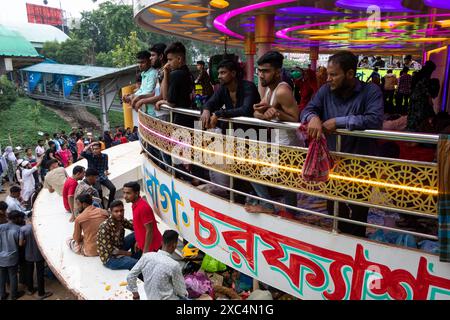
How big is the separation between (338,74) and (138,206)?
293cm

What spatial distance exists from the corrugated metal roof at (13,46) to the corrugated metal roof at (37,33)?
762 centimetres

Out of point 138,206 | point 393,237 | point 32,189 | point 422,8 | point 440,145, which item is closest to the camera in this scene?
point 440,145

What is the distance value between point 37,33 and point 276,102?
147 ft

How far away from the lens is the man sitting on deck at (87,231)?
556 centimetres

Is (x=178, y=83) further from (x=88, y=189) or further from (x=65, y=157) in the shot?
(x=65, y=157)

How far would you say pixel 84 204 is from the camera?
594 cm

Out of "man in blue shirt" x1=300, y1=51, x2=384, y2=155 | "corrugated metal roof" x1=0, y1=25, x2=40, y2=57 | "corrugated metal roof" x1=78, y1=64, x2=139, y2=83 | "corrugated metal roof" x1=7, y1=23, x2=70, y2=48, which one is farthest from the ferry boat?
"corrugated metal roof" x1=7, y1=23, x2=70, y2=48

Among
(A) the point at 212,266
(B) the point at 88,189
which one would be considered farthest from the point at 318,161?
(B) the point at 88,189

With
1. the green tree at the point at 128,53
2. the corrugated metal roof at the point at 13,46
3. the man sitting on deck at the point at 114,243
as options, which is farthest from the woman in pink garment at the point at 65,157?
the green tree at the point at 128,53

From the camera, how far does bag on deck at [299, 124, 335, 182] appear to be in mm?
3084

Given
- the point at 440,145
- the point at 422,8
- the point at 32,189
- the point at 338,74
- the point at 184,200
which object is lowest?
the point at 32,189

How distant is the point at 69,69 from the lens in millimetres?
27688
